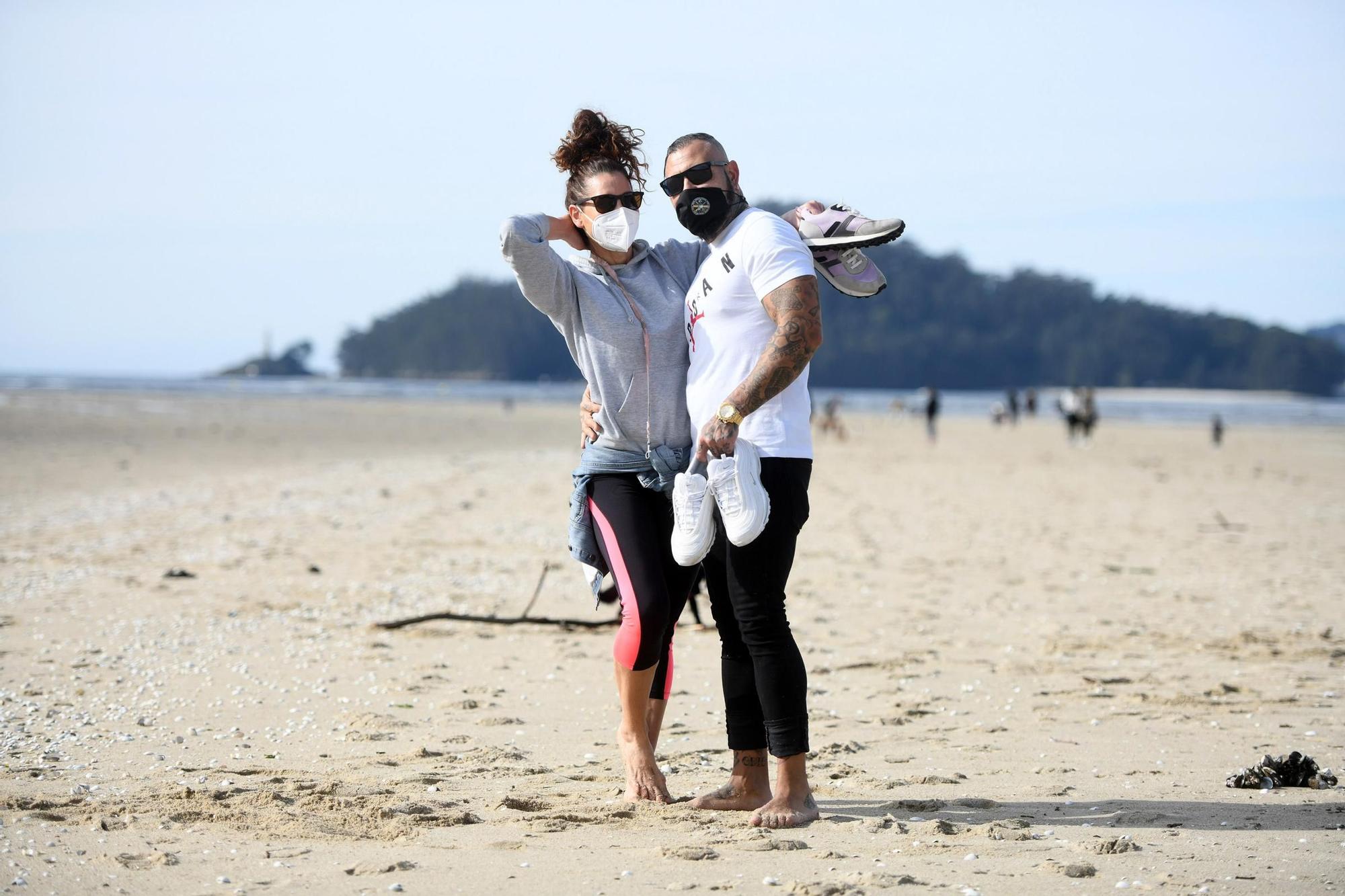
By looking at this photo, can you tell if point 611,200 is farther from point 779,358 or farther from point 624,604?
point 624,604

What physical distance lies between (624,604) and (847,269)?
1188mm

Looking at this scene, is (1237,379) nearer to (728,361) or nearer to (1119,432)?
(1119,432)

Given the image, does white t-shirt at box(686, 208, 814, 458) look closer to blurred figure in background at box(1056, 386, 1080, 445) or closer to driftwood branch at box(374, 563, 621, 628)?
driftwood branch at box(374, 563, 621, 628)

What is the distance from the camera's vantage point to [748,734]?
371 centimetres

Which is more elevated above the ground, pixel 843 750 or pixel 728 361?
pixel 728 361

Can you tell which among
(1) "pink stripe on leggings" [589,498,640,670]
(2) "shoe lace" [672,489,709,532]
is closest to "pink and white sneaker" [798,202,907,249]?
(2) "shoe lace" [672,489,709,532]

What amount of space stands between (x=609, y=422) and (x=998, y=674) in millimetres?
3063

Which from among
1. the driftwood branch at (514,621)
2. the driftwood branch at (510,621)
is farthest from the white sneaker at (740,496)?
the driftwood branch at (510,621)

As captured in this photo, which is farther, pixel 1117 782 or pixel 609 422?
Result: pixel 1117 782

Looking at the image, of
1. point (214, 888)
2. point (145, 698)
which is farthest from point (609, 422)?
point (145, 698)

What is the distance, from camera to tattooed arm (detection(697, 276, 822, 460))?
331cm

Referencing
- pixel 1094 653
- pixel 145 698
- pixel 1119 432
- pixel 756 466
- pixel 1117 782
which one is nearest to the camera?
pixel 756 466

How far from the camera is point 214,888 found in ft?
9.58

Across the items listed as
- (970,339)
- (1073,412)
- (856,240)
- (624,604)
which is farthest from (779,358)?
(970,339)
